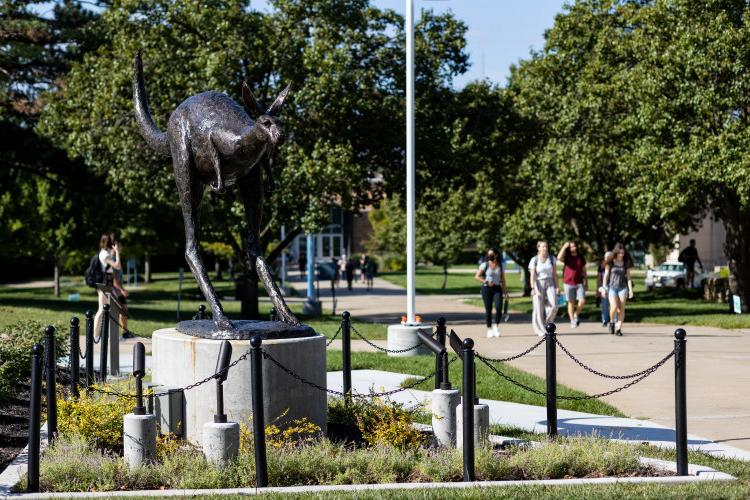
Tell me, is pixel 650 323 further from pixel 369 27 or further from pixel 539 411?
pixel 539 411

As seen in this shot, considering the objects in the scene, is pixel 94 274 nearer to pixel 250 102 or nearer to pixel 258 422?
pixel 250 102

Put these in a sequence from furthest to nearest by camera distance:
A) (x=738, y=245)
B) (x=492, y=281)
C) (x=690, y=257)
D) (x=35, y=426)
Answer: (x=690, y=257) → (x=738, y=245) → (x=492, y=281) → (x=35, y=426)

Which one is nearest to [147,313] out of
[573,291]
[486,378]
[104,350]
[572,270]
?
[573,291]

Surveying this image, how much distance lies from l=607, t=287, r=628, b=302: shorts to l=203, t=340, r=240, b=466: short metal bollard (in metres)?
13.2

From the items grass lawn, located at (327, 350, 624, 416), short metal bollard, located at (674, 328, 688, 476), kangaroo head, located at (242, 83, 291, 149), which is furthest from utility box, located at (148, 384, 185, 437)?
short metal bollard, located at (674, 328, 688, 476)

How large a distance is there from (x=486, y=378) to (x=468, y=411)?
6166 mm

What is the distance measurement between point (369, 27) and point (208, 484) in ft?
66.2

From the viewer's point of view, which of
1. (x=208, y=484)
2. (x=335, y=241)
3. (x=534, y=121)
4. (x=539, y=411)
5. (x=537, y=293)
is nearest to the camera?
(x=208, y=484)

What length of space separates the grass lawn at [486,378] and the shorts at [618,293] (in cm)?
534

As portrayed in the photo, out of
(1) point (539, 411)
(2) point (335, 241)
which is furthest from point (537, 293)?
(2) point (335, 241)

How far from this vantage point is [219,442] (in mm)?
7938

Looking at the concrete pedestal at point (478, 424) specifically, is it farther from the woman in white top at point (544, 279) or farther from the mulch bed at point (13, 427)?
the woman in white top at point (544, 279)

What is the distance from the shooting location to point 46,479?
7633 mm

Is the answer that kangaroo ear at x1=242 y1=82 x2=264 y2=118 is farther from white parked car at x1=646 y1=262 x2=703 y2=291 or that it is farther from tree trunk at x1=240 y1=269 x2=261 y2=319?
white parked car at x1=646 y1=262 x2=703 y2=291
